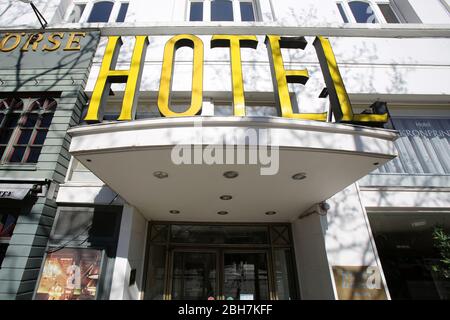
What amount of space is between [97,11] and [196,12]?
3.46 meters

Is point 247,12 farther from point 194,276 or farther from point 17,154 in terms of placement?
point 194,276

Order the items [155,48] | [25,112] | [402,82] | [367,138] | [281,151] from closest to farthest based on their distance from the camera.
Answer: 1. [281,151]
2. [367,138]
3. [25,112]
4. [402,82]
5. [155,48]

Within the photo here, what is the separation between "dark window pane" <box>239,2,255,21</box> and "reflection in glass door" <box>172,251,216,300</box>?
7554 millimetres

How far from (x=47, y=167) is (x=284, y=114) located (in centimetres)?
473

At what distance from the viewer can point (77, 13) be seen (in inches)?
311

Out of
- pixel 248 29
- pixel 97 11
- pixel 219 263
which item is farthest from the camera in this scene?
pixel 97 11

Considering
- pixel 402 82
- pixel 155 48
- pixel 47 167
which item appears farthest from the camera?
pixel 155 48

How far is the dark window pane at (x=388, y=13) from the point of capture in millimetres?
8031

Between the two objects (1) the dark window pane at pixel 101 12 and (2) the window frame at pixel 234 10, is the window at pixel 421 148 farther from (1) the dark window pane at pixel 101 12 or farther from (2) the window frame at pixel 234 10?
(1) the dark window pane at pixel 101 12

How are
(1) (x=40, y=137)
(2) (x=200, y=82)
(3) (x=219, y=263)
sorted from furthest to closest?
(1) (x=40, y=137) < (3) (x=219, y=263) < (2) (x=200, y=82)

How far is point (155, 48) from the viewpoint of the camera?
6.44 metres

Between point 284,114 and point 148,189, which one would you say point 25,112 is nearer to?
point 148,189

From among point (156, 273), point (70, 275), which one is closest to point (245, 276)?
point (156, 273)
